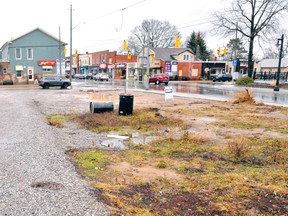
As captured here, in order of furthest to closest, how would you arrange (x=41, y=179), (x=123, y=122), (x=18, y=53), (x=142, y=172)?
1. (x=18, y=53)
2. (x=123, y=122)
3. (x=142, y=172)
4. (x=41, y=179)

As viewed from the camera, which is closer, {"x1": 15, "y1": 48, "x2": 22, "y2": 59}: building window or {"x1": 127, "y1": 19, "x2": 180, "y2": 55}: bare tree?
{"x1": 15, "y1": 48, "x2": 22, "y2": 59}: building window

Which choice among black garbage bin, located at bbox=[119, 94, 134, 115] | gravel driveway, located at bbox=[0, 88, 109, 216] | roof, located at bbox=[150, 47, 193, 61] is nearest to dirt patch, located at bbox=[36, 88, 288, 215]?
gravel driveway, located at bbox=[0, 88, 109, 216]

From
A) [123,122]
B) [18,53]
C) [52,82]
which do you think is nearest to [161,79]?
[52,82]

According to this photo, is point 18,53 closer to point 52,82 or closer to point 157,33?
point 52,82

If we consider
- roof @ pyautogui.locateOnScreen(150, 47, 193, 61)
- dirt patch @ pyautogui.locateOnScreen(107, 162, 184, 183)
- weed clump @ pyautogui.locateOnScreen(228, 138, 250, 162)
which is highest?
roof @ pyautogui.locateOnScreen(150, 47, 193, 61)


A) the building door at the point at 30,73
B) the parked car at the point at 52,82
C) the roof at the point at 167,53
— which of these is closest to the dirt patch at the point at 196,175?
the parked car at the point at 52,82

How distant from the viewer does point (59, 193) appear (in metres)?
4.61

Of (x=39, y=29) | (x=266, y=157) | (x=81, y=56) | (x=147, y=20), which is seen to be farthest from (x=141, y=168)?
(x=81, y=56)

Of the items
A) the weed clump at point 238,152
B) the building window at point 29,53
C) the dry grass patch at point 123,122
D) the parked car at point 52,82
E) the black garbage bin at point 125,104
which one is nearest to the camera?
the weed clump at point 238,152

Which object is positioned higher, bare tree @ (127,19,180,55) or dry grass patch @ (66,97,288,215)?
bare tree @ (127,19,180,55)

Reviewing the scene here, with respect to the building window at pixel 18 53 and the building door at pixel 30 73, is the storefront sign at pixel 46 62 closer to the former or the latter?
the building door at pixel 30 73

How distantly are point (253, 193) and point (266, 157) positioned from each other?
245cm

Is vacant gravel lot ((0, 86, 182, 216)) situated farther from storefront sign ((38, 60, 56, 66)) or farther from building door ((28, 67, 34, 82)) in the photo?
building door ((28, 67, 34, 82))

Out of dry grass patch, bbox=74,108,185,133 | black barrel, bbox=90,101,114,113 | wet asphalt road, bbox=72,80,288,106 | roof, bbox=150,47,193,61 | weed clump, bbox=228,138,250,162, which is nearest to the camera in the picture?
weed clump, bbox=228,138,250,162
